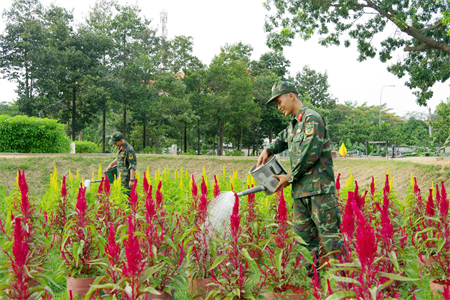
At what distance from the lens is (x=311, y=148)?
9.82 ft

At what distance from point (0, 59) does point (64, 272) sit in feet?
82.6

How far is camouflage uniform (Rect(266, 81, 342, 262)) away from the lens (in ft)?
9.78

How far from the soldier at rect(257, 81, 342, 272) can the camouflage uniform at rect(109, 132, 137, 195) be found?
12.7 feet

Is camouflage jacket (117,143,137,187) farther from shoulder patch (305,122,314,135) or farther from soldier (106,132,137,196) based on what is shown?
shoulder patch (305,122,314,135)

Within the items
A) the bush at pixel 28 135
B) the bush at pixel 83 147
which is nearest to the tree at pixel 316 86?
the bush at pixel 83 147

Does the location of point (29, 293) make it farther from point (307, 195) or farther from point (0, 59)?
point (0, 59)

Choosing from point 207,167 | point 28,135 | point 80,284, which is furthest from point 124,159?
point 28,135

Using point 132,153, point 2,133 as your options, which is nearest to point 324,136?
point 132,153

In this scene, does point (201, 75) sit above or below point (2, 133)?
above

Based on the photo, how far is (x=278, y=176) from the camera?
10.3 feet

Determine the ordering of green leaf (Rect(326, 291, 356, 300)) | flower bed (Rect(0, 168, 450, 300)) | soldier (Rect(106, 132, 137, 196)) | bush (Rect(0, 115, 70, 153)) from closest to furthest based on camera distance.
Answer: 1. green leaf (Rect(326, 291, 356, 300))
2. flower bed (Rect(0, 168, 450, 300))
3. soldier (Rect(106, 132, 137, 196))
4. bush (Rect(0, 115, 70, 153))

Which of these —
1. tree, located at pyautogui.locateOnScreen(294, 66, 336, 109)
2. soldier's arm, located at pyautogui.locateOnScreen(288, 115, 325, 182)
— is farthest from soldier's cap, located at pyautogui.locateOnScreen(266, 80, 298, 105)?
tree, located at pyautogui.locateOnScreen(294, 66, 336, 109)

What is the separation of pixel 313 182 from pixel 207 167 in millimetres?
11998

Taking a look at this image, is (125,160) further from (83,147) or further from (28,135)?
(83,147)
